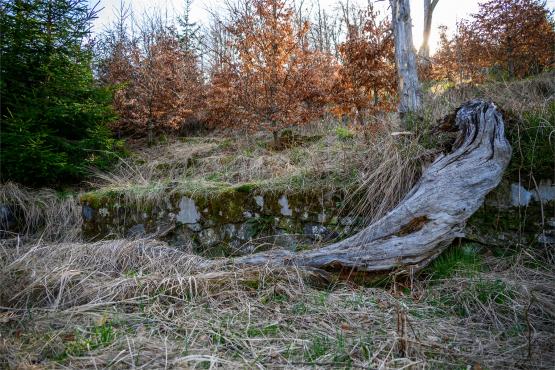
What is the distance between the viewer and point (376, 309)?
6.34ft

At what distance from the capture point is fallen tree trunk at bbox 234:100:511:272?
2395 mm

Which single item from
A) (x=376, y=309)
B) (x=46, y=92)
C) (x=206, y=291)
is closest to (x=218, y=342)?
(x=206, y=291)

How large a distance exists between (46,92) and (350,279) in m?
5.77

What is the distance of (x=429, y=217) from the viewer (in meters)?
2.50

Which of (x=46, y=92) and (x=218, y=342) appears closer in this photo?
(x=218, y=342)

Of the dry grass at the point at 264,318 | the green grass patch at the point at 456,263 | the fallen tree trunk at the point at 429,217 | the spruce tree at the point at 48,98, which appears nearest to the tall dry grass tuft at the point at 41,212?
the spruce tree at the point at 48,98

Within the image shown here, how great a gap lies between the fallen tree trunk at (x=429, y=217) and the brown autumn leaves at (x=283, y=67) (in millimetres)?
2063

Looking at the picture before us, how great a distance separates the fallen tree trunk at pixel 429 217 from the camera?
2.39 metres

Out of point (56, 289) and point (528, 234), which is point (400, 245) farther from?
point (56, 289)

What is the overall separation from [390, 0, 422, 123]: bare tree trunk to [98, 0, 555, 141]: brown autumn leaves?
0.71m

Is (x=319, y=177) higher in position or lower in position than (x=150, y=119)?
lower

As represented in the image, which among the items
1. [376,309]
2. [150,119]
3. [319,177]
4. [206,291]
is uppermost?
[150,119]

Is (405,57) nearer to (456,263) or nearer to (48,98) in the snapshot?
(456,263)

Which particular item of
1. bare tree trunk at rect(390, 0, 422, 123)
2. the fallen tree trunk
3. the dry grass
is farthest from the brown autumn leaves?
the dry grass
